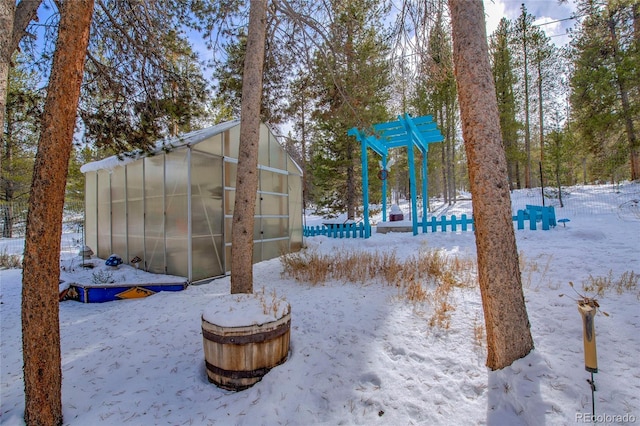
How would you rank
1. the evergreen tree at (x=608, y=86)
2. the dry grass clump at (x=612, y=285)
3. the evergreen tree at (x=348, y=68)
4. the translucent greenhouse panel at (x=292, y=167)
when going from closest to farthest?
the dry grass clump at (x=612, y=285) → the evergreen tree at (x=348, y=68) → the translucent greenhouse panel at (x=292, y=167) → the evergreen tree at (x=608, y=86)

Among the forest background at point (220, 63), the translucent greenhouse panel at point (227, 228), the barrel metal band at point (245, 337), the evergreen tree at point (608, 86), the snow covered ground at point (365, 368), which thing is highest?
the evergreen tree at point (608, 86)

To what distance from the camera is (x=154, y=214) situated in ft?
22.1

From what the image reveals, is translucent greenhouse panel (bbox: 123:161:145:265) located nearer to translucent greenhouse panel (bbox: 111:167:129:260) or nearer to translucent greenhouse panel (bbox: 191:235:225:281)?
translucent greenhouse panel (bbox: 111:167:129:260)

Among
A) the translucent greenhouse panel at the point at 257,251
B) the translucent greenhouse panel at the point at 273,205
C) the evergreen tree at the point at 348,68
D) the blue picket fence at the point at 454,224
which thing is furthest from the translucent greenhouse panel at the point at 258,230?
the blue picket fence at the point at 454,224

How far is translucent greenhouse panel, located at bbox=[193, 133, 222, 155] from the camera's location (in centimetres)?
624

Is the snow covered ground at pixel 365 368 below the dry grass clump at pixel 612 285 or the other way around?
below

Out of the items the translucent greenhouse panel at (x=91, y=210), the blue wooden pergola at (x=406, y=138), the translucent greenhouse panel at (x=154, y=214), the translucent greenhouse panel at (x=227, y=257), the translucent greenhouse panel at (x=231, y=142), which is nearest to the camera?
the translucent greenhouse panel at (x=154, y=214)

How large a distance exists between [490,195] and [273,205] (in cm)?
682

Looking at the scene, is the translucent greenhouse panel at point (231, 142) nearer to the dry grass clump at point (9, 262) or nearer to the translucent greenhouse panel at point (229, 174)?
the translucent greenhouse panel at point (229, 174)

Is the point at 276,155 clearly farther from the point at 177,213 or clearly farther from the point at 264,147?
the point at 177,213

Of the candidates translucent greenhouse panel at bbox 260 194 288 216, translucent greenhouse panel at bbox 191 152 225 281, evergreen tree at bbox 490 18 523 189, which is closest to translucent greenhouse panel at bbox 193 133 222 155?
translucent greenhouse panel at bbox 191 152 225 281

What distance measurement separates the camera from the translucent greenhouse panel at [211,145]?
20.5ft

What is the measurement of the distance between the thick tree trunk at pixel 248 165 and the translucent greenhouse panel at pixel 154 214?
11.0ft

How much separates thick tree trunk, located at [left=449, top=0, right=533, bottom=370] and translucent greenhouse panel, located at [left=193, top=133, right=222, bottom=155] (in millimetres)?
5376
